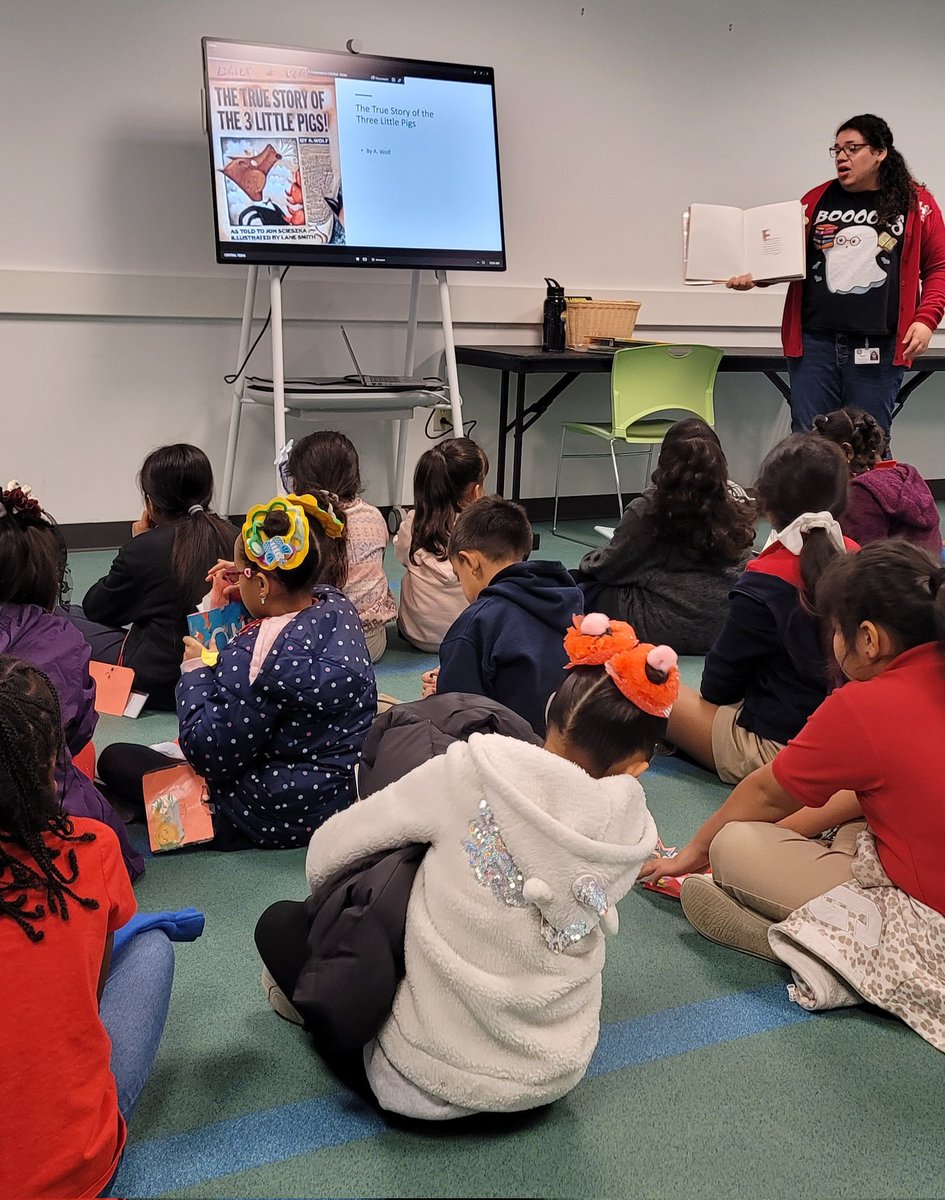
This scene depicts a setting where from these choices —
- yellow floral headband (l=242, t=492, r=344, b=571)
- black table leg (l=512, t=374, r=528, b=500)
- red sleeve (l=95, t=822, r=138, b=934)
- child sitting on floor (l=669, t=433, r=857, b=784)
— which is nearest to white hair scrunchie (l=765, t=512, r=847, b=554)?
child sitting on floor (l=669, t=433, r=857, b=784)

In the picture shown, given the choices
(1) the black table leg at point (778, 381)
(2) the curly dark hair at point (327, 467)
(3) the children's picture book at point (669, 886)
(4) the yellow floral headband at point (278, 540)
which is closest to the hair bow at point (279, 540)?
(4) the yellow floral headband at point (278, 540)

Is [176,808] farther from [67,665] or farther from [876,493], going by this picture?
[876,493]

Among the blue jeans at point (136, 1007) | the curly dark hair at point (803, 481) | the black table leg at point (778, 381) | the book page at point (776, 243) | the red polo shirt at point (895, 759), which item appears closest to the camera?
the blue jeans at point (136, 1007)

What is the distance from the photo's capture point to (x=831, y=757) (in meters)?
1.58

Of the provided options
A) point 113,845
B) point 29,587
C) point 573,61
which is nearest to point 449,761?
point 113,845

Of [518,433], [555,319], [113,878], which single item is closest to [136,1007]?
[113,878]

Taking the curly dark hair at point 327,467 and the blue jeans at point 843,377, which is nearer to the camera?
the curly dark hair at point 327,467

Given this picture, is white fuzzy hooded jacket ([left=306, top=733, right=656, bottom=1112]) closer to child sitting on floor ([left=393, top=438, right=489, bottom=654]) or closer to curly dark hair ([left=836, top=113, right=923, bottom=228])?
child sitting on floor ([left=393, top=438, right=489, bottom=654])

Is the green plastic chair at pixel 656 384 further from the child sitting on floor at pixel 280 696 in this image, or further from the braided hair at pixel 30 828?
the braided hair at pixel 30 828

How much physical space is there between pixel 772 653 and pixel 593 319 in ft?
9.35

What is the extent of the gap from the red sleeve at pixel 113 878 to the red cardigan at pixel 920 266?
11.4 ft

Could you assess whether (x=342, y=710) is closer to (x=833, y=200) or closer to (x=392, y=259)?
(x=392, y=259)

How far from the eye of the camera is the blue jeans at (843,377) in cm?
390

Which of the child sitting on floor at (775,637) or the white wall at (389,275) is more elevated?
the white wall at (389,275)
